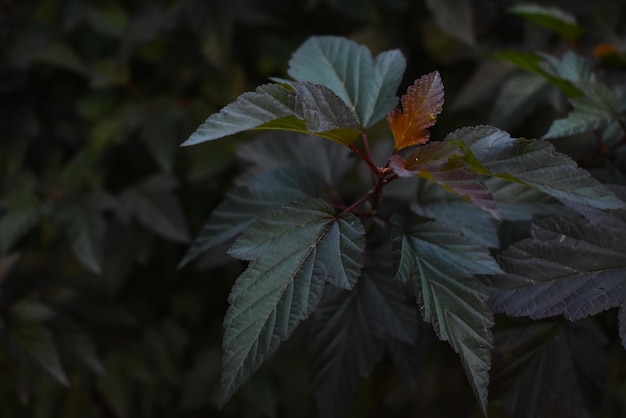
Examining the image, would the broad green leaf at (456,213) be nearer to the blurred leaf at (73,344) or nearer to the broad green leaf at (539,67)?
the broad green leaf at (539,67)

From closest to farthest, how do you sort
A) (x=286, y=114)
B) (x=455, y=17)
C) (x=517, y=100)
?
(x=286, y=114)
(x=517, y=100)
(x=455, y=17)

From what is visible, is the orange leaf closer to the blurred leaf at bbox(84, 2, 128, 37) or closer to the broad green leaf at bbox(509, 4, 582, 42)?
the broad green leaf at bbox(509, 4, 582, 42)

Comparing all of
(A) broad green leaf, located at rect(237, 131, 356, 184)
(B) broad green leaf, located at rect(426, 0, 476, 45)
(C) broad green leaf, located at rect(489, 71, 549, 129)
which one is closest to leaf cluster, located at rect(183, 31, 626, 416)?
(A) broad green leaf, located at rect(237, 131, 356, 184)

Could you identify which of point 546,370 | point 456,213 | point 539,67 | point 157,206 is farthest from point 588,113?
point 157,206

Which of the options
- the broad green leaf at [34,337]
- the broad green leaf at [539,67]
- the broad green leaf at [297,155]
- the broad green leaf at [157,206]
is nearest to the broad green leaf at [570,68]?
the broad green leaf at [539,67]

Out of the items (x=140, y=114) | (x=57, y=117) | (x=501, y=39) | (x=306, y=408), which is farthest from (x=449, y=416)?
(x=57, y=117)

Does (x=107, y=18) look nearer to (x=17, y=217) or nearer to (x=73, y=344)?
(x=17, y=217)
